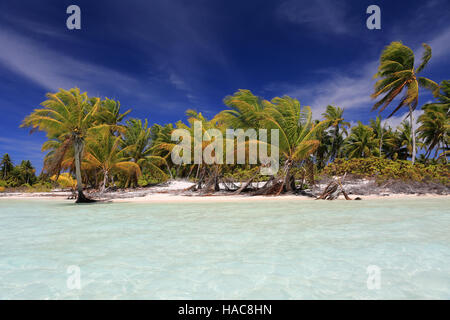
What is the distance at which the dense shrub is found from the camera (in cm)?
1241

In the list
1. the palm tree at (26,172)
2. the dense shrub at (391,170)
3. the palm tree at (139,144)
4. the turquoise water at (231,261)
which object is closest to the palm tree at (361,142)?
the dense shrub at (391,170)

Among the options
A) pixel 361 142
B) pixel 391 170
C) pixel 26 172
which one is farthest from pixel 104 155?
pixel 26 172

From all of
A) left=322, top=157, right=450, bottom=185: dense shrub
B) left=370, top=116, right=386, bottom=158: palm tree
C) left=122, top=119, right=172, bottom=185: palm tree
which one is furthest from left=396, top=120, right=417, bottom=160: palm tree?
left=122, top=119, right=172, bottom=185: palm tree

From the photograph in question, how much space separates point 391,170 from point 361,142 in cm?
1612

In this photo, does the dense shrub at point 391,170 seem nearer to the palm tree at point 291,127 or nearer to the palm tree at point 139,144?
the palm tree at point 291,127

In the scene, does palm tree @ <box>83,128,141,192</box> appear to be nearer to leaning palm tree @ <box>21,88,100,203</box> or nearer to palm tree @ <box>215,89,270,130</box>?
leaning palm tree @ <box>21,88,100,203</box>

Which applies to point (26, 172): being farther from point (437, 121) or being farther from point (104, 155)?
point (437, 121)

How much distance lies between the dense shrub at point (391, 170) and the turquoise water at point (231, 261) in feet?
26.8

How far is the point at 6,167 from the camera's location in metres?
40.0

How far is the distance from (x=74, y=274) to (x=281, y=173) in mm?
12405

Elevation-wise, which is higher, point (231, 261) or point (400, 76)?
point (400, 76)

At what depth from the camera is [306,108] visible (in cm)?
1344

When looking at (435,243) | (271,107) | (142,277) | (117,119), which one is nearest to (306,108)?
(271,107)
